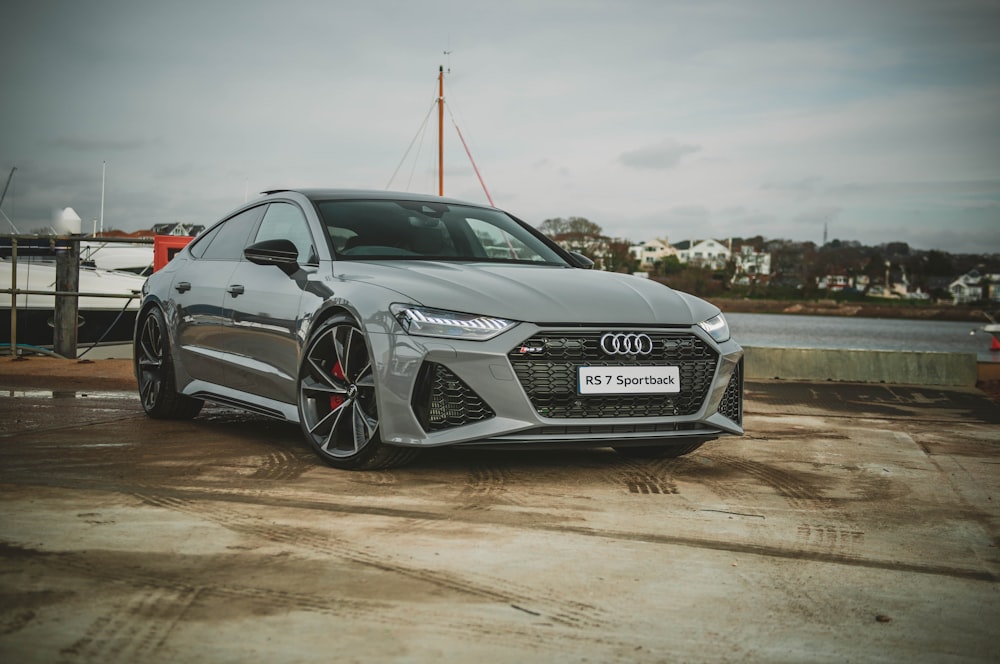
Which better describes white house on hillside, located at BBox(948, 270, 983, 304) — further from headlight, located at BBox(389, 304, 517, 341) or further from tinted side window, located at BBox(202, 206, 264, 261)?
headlight, located at BBox(389, 304, 517, 341)

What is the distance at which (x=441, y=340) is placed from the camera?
15.5ft

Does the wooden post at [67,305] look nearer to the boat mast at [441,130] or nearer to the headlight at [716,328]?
the headlight at [716,328]

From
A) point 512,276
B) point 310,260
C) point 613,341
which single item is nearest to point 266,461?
point 310,260

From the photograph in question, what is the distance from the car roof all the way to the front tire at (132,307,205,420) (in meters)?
1.31

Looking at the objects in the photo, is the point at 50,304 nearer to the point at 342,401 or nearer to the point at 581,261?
the point at 581,261

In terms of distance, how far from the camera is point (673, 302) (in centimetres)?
537

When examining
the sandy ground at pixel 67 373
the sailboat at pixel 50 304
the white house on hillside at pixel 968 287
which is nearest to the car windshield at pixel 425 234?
the sandy ground at pixel 67 373

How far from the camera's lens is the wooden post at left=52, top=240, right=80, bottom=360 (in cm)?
1412

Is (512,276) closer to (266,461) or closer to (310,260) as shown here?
(310,260)

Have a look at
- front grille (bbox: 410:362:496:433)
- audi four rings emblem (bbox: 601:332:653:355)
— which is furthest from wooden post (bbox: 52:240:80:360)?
audi four rings emblem (bbox: 601:332:653:355)

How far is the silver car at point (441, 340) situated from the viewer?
15.5 ft

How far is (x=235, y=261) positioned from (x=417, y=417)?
2362 mm

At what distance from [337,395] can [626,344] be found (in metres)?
1.48

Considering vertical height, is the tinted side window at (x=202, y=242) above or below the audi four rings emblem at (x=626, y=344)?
above
